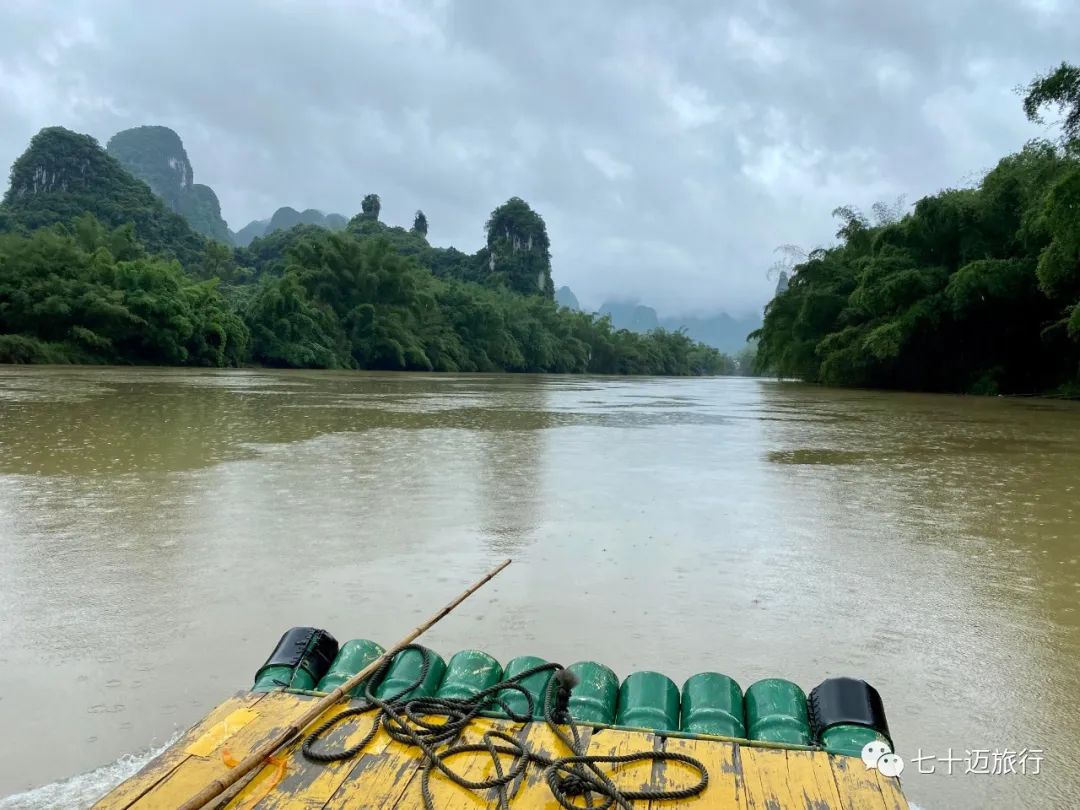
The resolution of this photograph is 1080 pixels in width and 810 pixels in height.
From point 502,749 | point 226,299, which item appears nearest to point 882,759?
point 502,749

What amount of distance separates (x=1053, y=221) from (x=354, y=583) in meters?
15.3

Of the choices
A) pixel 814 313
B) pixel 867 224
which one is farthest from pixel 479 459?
pixel 867 224

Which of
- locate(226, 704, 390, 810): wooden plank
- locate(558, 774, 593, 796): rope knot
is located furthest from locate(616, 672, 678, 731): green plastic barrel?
locate(226, 704, 390, 810): wooden plank

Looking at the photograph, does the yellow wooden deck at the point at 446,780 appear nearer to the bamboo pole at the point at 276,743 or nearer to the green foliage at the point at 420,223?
the bamboo pole at the point at 276,743

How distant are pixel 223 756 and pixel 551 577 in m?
1.97

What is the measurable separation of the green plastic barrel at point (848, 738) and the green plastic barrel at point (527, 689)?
26.7 inches

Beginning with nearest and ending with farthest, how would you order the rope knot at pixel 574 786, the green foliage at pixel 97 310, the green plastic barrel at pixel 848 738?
the rope knot at pixel 574 786
the green plastic barrel at pixel 848 738
the green foliage at pixel 97 310

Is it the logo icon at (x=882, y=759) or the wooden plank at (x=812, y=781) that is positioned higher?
the logo icon at (x=882, y=759)

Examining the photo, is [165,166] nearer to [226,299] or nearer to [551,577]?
[226,299]

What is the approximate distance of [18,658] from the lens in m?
2.48

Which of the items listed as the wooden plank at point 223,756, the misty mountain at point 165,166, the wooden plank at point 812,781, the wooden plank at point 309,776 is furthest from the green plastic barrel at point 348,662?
the misty mountain at point 165,166

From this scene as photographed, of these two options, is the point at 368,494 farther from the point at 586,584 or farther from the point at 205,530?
the point at 586,584

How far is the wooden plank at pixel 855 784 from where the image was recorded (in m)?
1.55

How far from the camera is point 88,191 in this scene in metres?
57.1
